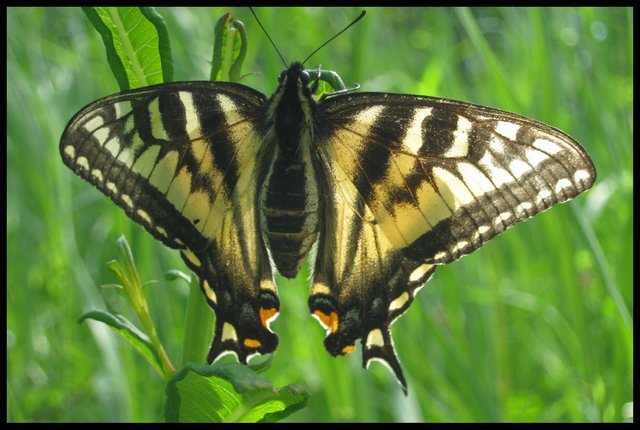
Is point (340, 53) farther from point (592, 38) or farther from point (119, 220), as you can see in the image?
point (119, 220)

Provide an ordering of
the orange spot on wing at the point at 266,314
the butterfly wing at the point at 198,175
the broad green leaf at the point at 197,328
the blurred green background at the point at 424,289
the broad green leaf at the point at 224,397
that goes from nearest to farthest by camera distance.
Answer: the broad green leaf at the point at 224,397, the broad green leaf at the point at 197,328, the butterfly wing at the point at 198,175, the orange spot on wing at the point at 266,314, the blurred green background at the point at 424,289

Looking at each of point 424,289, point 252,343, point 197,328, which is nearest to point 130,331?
point 197,328

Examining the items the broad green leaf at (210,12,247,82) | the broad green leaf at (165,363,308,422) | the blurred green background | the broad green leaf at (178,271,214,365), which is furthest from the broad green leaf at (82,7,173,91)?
the blurred green background

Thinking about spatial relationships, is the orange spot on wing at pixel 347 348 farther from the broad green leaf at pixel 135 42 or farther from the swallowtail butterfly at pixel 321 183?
the broad green leaf at pixel 135 42

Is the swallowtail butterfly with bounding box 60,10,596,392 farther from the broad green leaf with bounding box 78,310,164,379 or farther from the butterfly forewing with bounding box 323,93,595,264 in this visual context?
the broad green leaf with bounding box 78,310,164,379

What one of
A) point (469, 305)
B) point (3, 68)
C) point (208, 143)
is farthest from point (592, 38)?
point (3, 68)

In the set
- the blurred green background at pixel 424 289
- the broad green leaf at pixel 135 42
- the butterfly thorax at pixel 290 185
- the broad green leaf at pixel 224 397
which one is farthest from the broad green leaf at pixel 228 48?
the blurred green background at pixel 424 289
